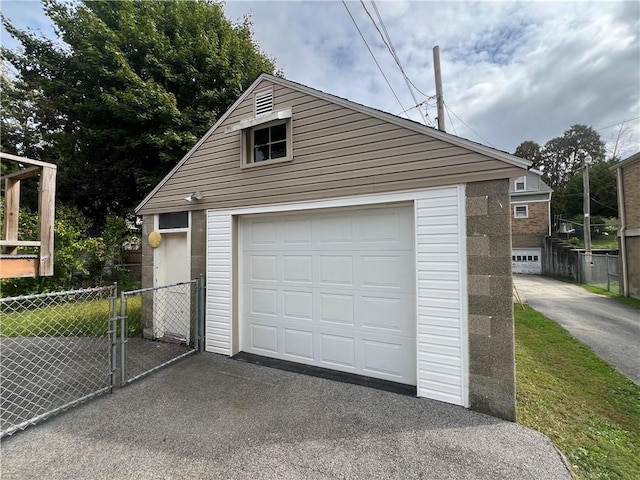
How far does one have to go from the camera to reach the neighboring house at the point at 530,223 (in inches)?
744

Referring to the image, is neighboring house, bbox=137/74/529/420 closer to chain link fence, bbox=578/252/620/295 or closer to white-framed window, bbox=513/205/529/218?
chain link fence, bbox=578/252/620/295

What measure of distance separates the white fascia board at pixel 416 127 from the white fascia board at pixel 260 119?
43 centimetres

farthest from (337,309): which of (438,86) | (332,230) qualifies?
(438,86)

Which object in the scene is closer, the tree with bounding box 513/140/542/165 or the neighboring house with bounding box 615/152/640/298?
the neighboring house with bounding box 615/152/640/298

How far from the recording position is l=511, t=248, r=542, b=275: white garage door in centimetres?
1873

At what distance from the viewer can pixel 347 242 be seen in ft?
13.6

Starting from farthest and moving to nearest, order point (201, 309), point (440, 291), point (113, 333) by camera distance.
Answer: point (201, 309) < point (113, 333) < point (440, 291)

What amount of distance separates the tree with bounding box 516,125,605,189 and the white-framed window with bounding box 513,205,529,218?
53.3ft

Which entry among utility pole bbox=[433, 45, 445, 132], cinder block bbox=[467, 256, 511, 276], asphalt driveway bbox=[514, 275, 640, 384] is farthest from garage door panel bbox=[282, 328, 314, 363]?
utility pole bbox=[433, 45, 445, 132]

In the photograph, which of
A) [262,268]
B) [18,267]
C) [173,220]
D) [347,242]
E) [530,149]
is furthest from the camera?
[530,149]

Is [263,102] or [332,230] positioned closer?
[332,230]

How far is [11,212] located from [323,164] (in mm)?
3522

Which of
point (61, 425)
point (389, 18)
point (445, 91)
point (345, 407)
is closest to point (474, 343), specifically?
point (345, 407)

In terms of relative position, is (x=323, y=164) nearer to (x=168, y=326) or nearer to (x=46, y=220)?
(x=46, y=220)
